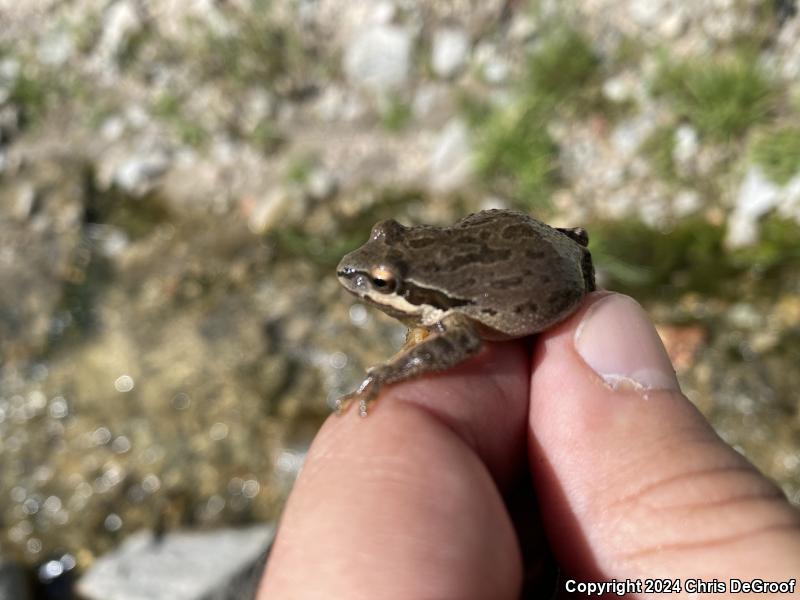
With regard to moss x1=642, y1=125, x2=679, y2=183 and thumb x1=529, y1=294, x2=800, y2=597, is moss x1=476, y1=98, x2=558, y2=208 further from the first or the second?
thumb x1=529, y1=294, x2=800, y2=597

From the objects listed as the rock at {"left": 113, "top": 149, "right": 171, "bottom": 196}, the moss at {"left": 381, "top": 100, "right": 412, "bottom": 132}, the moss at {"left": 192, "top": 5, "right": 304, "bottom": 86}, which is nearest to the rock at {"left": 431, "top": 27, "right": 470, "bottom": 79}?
the moss at {"left": 381, "top": 100, "right": 412, "bottom": 132}

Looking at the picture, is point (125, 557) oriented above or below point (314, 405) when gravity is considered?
below

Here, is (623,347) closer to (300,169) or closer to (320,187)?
(320,187)

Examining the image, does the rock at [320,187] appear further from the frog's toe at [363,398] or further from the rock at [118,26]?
the frog's toe at [363,398]

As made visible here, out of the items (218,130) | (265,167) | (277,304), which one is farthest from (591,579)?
(218,130)

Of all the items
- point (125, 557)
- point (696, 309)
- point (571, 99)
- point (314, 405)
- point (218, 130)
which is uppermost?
point (571, 99)

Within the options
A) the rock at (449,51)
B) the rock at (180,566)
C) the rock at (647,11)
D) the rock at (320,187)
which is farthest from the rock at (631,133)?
the rock at (180,566)

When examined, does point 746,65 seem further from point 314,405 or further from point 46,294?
point 46,294

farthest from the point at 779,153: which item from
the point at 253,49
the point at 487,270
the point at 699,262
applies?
the point at 253,49
